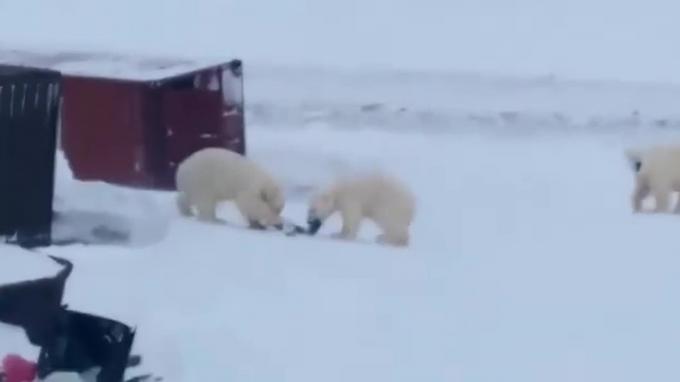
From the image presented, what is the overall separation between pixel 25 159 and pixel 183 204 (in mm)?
119

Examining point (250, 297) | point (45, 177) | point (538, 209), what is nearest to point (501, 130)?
point (538, 209)

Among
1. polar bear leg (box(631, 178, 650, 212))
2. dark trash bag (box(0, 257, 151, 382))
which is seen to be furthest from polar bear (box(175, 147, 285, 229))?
polar bear leg (box(631, 178, 650, 212))

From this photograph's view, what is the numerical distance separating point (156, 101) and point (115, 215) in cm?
9

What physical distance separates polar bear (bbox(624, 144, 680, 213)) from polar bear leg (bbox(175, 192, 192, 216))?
34 cm

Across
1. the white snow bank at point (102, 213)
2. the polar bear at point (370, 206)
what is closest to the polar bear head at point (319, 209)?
the polar bear at point (370, 206)

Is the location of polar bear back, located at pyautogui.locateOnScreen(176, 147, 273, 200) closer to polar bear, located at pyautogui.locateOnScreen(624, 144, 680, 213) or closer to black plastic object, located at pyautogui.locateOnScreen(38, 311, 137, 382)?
black plastic object, located at pyautogui.locateOnScreen(38, 311, 137, 382)

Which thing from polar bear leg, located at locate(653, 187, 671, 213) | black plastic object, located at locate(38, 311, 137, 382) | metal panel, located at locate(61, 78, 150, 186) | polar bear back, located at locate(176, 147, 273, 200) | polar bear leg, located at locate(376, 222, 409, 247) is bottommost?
black plastic object, located at locate(38, 311, 137, 382)

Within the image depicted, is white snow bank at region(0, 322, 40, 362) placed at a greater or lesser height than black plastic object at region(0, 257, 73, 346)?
lesser

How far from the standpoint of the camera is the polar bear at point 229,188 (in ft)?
2.87

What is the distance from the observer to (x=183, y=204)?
88 centimetres

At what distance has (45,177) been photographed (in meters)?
0.85

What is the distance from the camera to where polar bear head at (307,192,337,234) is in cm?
88

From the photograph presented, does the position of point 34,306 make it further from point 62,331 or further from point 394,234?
point 394,234

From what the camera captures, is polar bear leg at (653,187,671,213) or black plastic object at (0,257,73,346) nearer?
black plastic object at (0,257,73,346)
